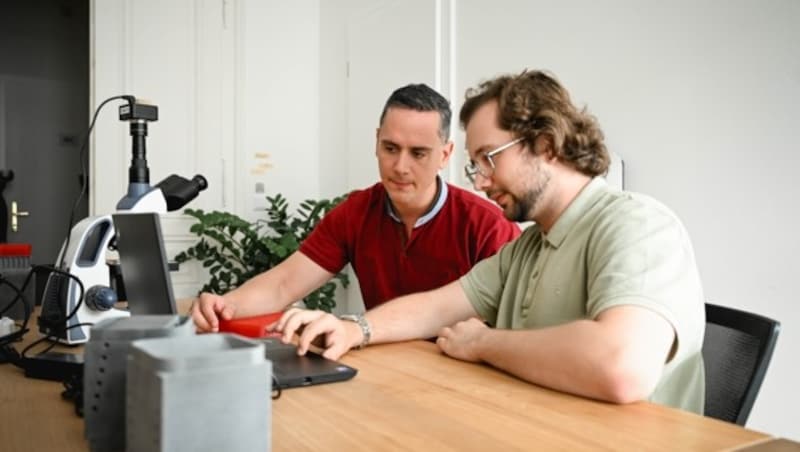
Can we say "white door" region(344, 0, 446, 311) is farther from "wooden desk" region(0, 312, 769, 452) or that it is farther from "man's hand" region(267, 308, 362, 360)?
"wooden desk" region(0, 312, 769, 452)

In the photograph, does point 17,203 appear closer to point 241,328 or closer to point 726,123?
point 241,328

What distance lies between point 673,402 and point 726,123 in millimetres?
1453

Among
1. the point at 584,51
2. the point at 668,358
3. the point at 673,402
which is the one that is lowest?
the point at 673,402

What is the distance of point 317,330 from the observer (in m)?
1.23

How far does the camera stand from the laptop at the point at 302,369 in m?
1.01

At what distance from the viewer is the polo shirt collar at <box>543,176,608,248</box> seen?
4.35 feet

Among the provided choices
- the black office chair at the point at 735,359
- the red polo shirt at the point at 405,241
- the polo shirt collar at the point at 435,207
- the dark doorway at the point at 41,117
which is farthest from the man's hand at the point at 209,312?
the dark doorway at the point at 41,117

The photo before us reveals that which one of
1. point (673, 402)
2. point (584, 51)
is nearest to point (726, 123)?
point (584, 51)

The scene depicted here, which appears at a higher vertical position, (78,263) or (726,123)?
(726,123)

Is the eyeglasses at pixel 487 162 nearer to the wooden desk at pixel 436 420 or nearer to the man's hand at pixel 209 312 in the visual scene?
the wooden desk at pixel 436 420

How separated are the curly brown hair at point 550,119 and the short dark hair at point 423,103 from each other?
0.42m

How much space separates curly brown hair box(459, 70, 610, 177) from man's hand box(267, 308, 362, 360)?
22.4 inches

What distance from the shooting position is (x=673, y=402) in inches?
45.4

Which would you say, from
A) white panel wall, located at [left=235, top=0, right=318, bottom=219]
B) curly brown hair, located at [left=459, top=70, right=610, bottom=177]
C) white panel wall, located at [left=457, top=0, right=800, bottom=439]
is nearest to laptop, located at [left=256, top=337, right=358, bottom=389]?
curly brown hair, located at [left=459, top=70, right=610, bottom=177]
